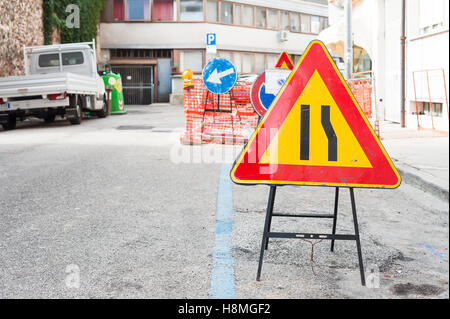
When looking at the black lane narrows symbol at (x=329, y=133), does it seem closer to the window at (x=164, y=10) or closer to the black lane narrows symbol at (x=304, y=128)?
the black lane narrows symbol at (x=304, y=128)

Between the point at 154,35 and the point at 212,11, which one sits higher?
the point at 212,11

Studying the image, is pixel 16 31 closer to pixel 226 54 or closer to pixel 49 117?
pixel 49 117

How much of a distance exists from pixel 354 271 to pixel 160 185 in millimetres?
3964

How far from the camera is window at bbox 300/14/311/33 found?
44719 mm

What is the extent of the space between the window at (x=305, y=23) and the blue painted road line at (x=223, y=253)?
39.5m

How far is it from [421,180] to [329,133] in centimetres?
397

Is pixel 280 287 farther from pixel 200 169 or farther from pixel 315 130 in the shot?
pixel 200 169

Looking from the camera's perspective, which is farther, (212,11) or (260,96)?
(212,11)

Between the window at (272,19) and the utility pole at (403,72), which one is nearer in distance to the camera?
the utility pole at (403,72)

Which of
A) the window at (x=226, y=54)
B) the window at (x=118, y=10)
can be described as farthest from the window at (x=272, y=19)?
the window at (x=118, y=10)

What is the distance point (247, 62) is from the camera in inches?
1614

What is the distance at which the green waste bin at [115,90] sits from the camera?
78.5 feet

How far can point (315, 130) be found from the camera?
140 inches

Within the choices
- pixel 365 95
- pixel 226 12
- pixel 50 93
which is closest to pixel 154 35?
pixel 226 12
